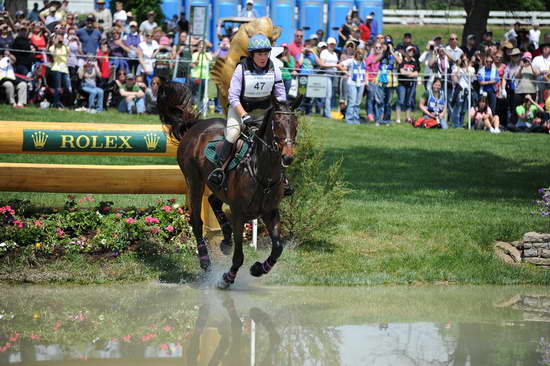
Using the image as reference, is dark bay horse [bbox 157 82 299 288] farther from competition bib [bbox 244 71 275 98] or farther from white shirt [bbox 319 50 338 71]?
white shirt [bbox 319 50 338 71]

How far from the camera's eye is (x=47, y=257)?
11398mm

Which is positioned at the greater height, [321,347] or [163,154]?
[163,154]

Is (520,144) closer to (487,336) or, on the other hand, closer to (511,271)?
(511,271)

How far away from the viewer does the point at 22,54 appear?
22016 mm

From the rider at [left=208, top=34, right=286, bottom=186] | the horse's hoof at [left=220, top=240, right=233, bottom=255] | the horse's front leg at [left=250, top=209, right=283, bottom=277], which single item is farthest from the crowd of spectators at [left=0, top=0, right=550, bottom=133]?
the horse's front leg at [left=250, top=209, right=283, bottom=277]

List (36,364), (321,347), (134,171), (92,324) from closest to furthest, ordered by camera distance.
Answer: (36,364)
(321,347)
(92,324)
(134,171)

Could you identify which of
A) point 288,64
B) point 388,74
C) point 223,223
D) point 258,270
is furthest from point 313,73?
point 258,270

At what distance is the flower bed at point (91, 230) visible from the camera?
37.4 feet

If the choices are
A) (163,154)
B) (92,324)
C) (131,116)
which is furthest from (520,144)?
(92,324)

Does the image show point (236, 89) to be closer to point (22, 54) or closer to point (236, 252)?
point (236, 252)

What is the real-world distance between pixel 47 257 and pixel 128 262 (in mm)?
1041

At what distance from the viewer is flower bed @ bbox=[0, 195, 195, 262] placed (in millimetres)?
11406

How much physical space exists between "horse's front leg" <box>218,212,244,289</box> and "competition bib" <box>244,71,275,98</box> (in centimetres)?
144

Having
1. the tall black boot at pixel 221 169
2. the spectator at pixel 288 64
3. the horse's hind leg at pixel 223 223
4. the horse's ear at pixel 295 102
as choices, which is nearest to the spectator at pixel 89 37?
the spectator at pixel 288 64
